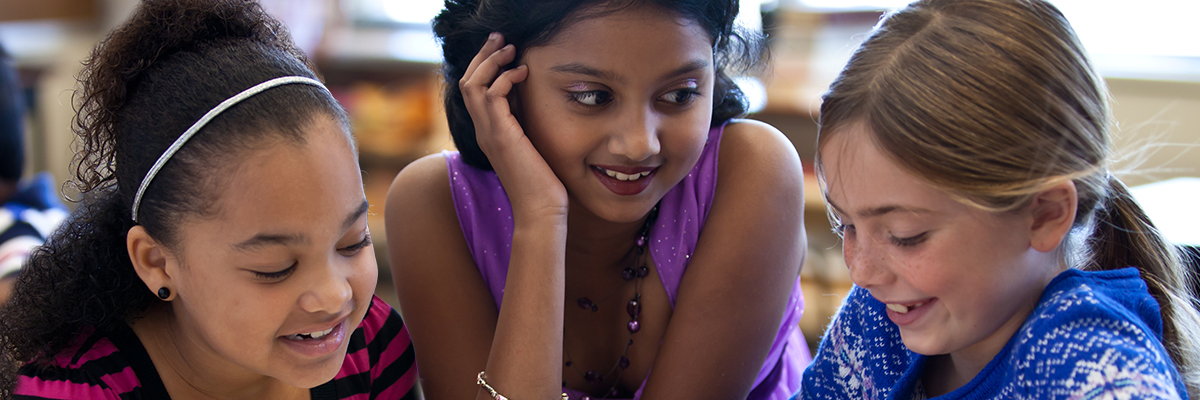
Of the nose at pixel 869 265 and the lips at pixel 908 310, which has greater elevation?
the nose at pixel 869 265

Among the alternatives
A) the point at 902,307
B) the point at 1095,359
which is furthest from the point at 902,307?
the point at 1095,359

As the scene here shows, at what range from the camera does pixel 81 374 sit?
98 cm

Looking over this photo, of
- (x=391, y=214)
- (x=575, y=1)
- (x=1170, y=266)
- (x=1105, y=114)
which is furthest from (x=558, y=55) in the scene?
(x=1170, y=266)

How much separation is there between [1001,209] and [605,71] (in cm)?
52

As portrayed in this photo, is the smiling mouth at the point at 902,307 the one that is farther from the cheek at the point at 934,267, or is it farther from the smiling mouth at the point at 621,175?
the smiling mouth at the point at 621,175

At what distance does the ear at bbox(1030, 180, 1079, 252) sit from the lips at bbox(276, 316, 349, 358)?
30.7 inches

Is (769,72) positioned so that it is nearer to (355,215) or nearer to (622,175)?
(622,175)

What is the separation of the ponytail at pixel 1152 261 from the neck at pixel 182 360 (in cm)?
107

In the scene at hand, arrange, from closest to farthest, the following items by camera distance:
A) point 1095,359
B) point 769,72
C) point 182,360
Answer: point 1095,359 → point 182,360 → point 769,72

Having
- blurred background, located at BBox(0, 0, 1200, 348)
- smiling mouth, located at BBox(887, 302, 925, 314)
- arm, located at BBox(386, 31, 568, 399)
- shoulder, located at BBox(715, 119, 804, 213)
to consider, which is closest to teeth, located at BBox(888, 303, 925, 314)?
smiling mouth, located at BBox(887, 302, 925, 314)

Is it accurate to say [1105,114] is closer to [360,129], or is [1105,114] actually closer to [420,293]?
[420,293]

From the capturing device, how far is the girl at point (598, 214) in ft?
3.85

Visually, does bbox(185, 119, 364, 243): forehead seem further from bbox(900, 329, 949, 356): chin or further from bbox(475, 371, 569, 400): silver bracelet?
bbox(900, 329, 949, 356): chin

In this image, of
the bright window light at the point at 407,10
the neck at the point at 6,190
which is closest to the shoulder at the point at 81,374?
the neck at the point at 6,190
